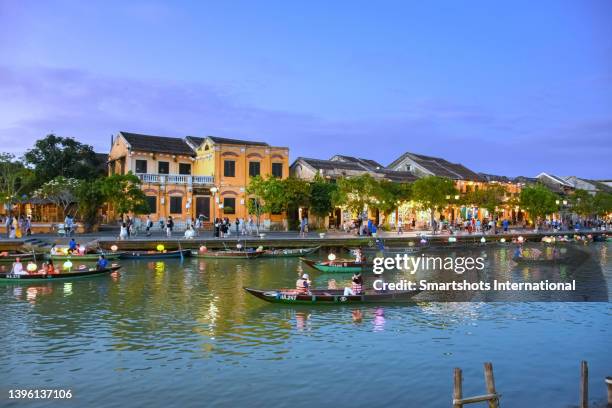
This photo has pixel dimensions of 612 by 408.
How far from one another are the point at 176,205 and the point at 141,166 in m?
5.12

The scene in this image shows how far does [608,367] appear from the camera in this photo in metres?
15.7

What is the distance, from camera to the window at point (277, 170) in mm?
57719

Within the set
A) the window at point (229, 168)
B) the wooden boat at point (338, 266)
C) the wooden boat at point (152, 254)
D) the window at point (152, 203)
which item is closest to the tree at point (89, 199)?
the window at point (152, 203)

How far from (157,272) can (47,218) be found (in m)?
29.6

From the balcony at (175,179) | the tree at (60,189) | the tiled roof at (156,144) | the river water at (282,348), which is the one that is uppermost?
the tiled roof at (156,144)

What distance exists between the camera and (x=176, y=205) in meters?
53.9

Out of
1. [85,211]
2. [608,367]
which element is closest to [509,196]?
[85,211]

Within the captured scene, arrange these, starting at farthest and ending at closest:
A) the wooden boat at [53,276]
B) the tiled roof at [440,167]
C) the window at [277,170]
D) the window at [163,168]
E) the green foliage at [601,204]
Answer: the green foliage at [601,204]
the tiled roof at [440,167]
the window at [277,170]
the window at [163,168]
the wooden boat at [53,276]

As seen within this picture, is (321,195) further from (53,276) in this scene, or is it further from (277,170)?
(53,276)

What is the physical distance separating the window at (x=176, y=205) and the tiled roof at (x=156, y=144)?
5.21 metres

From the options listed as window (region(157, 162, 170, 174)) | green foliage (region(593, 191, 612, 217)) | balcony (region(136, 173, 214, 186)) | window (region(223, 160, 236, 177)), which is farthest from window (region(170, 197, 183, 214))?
green foliage (region(593, 191, 612, 217))

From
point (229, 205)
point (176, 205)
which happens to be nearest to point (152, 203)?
point (176, 205)

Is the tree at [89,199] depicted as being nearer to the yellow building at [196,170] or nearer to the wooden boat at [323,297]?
the yellow building at [196,170]

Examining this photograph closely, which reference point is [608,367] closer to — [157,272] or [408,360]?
[408,360]
